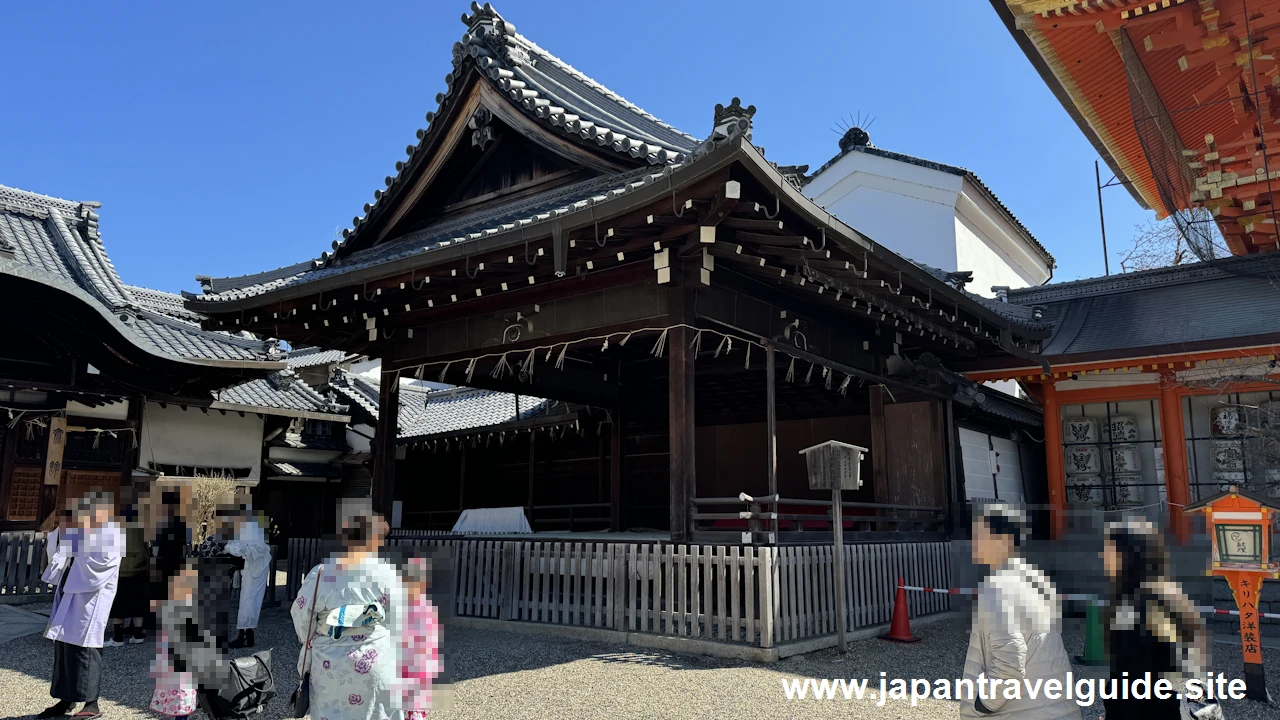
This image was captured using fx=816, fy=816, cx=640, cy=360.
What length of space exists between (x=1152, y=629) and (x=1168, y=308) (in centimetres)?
937

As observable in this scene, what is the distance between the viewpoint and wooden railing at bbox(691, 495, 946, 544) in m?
7.49

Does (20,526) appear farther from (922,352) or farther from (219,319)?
(922,352)

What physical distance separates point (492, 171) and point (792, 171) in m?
4.71

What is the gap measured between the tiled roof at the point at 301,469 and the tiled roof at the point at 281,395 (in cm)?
127

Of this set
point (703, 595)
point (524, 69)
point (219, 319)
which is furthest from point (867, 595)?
point (219, 319)

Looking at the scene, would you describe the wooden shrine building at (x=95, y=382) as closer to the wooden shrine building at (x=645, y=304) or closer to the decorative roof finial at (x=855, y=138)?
the wooden shrine building at (x=645, y=304)

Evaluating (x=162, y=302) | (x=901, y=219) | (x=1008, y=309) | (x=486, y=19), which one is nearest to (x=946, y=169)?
(x=901, y=219)

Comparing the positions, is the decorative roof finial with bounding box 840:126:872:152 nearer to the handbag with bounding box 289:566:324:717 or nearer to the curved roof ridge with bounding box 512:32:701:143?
the curved roof ridge with bounding box 512:32:701:143

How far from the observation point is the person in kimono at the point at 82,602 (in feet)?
17.4

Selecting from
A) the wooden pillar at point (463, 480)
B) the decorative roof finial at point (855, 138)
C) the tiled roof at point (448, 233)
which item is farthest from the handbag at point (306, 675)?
the decorative roof finial at point (855, 138)

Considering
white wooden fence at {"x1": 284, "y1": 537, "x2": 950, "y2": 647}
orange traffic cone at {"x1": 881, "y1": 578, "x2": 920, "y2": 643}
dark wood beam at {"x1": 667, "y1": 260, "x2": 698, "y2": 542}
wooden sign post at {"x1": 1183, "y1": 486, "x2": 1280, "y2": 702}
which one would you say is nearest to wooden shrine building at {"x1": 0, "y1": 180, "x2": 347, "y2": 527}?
white wooden fence at {"x1": 284, "y1": 537, "x2": 950, "y2": 647}

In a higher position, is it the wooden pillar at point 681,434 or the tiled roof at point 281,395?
the tiled roof at point 281,395

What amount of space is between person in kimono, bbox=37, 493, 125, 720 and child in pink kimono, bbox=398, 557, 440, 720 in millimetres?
2996

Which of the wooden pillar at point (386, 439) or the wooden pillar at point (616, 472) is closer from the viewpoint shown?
the wooden pillar at point (386, 439)
